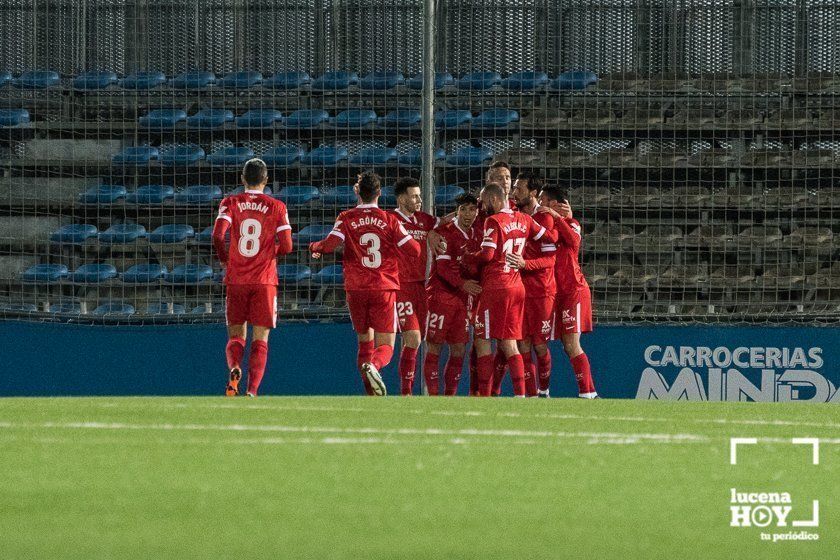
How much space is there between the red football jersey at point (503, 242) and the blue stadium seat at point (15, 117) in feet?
21.3

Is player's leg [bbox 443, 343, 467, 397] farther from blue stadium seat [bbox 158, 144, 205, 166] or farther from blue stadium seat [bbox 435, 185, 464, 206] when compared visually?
blue stadium seat [bbox 158, 144, 205, 166]

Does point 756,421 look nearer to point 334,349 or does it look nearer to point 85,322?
point 334,349

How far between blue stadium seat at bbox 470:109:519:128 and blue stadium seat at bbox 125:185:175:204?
9.78 ft

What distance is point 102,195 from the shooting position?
1307 centimetres

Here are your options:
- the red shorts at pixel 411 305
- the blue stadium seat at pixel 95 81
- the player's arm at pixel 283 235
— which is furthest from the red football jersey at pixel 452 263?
the blue stadium seat at pixel 95 81

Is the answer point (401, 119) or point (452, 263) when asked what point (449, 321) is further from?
point (401, 119)

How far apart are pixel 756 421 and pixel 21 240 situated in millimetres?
8800

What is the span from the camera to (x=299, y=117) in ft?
43.1

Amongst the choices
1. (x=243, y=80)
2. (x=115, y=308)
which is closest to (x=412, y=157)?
(x=243, y=80)

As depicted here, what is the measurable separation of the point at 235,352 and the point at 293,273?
440 cm

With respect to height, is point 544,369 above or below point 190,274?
below

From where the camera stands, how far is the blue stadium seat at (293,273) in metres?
12.5

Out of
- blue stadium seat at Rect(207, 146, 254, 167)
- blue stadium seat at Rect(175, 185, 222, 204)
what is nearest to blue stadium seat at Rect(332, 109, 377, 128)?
blue stadium seat at Rect(207, 146, 254, 167)

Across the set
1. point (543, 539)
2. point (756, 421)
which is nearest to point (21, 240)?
point (756, 421)
